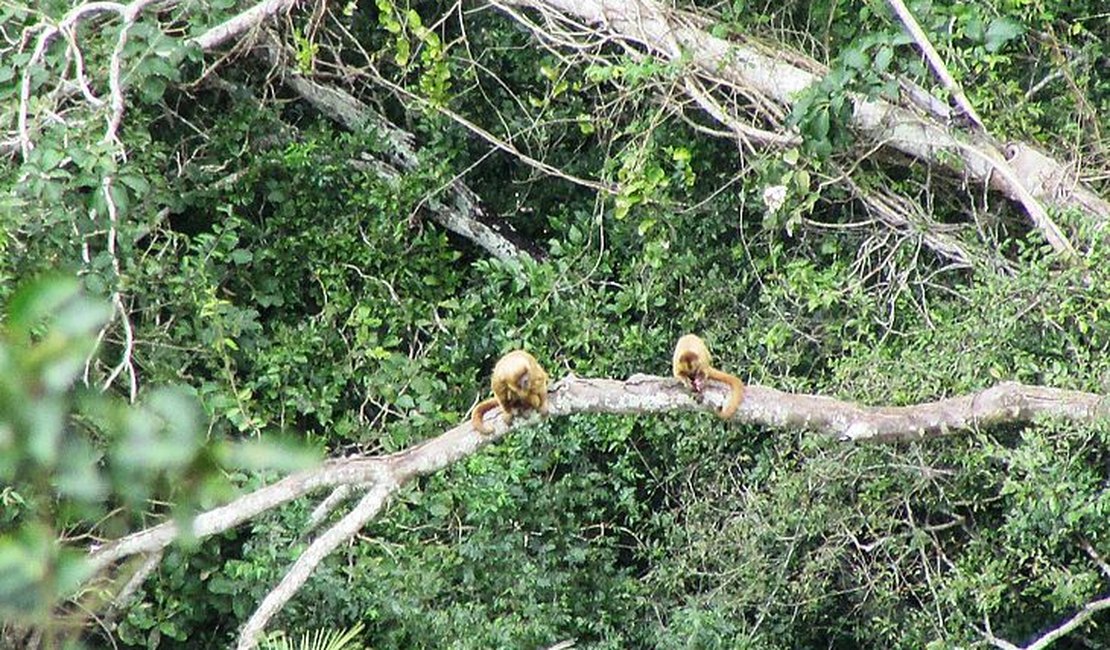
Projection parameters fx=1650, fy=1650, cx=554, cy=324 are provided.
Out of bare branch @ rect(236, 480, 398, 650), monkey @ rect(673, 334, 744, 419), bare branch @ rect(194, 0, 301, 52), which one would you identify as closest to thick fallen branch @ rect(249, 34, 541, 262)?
bare branch @ rect(194, 0, 301, 52)

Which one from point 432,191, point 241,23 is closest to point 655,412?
point 241,23

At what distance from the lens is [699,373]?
217 inches

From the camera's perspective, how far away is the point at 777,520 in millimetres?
7348

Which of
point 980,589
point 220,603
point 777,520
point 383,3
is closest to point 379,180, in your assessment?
point 383,3

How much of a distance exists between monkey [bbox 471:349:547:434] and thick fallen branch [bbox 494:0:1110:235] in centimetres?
221

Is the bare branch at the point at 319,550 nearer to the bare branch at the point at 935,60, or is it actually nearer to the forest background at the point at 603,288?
the forest background at the point at 603,288

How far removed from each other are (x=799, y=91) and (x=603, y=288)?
65.3 inches

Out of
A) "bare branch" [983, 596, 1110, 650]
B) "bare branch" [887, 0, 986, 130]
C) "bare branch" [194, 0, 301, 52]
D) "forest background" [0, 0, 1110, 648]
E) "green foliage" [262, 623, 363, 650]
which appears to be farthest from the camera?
"bare branch" [194, 0, 301, 52]

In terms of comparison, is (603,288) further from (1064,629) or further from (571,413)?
(571,413)

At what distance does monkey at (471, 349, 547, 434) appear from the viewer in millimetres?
5309

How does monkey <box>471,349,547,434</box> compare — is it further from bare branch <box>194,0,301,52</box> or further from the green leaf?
bare branch <box>194,0,301,52</box>

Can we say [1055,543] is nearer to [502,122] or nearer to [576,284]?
[576,284]

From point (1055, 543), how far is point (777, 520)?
1301 mm

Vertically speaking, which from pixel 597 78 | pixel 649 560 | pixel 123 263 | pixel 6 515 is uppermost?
pixel 597 78
